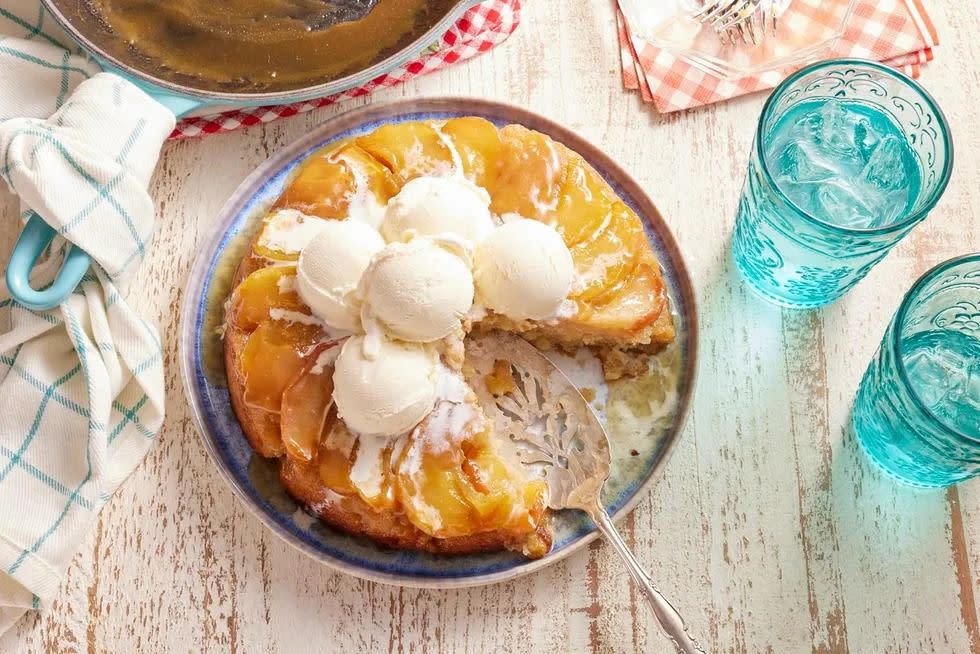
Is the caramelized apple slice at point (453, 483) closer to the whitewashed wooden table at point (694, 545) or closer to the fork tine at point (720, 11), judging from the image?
the whitewashed wooden table at point (694, 545)

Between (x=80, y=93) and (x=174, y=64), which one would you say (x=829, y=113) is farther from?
(x=80, y=93)

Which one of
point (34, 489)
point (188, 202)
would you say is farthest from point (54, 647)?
point (188, 202)

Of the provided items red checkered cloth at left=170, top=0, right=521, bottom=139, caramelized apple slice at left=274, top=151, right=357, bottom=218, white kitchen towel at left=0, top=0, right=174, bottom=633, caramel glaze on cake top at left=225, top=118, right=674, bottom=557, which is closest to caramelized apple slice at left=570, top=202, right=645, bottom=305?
caramel glaze on cake top at left=225, top=118, right=674, bottom=557

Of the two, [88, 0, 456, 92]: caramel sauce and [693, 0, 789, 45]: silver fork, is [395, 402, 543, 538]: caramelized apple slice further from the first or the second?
[693, 0, 789, 45]: silver fork

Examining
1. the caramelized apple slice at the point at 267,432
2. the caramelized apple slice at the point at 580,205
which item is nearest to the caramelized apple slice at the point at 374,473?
the caramelized apple slice at the point at 267,432

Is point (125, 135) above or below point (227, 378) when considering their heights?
above

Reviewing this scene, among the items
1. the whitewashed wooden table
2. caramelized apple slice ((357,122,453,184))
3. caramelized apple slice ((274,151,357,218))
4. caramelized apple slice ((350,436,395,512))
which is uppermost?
caramelized apple slice ((357,122,453,184))
